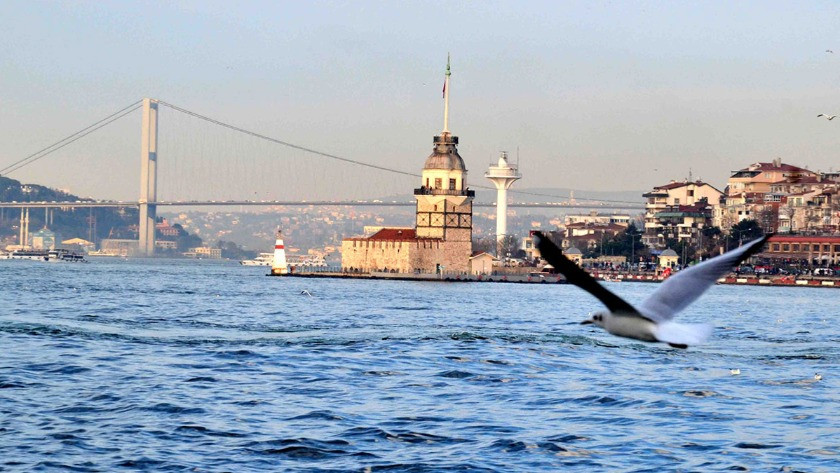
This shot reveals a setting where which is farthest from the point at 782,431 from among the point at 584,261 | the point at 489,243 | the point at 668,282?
the point at 489,243

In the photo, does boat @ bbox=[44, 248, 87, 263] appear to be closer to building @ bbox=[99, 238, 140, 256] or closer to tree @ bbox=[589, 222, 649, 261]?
tree @ bbox=[589, 222, 649, 261]

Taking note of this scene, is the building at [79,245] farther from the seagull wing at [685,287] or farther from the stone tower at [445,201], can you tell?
the seagull wing at [685,287]

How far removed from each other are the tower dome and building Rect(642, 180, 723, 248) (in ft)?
77.7

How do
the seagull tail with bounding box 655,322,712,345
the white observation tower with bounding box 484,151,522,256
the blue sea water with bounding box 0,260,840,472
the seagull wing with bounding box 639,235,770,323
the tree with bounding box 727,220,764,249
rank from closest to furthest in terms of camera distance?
the seagull tail with bounding box 655,322,712,345 < the seagull wing with bounding box 639,235,770,323 < the blue sea water with bounding box 0,260,840,472 < the tree with bounding box 727,220,764,249 < the white observation tower with bounding box 484,151,522,256

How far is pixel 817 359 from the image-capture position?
869 inches

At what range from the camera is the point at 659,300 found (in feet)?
20.6

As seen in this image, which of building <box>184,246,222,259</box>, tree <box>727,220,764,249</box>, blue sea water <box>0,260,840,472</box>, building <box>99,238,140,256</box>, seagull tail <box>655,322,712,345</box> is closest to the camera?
seagull tail <box>655,322,712,345</box>

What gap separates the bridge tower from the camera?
4341 inches

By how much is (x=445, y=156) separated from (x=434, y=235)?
4.27 metres

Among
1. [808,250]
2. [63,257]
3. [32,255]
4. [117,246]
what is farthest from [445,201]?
[117,246]

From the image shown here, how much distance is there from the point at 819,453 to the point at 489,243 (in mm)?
97526

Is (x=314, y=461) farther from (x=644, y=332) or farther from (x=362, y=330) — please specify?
(x=362, y=330)

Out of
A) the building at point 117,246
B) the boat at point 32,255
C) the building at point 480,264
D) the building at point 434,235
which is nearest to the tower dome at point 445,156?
the building at point 434,235

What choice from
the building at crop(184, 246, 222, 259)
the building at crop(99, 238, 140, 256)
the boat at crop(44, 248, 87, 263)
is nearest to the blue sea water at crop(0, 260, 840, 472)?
the boat at crop(44, 248, 87, 263)
